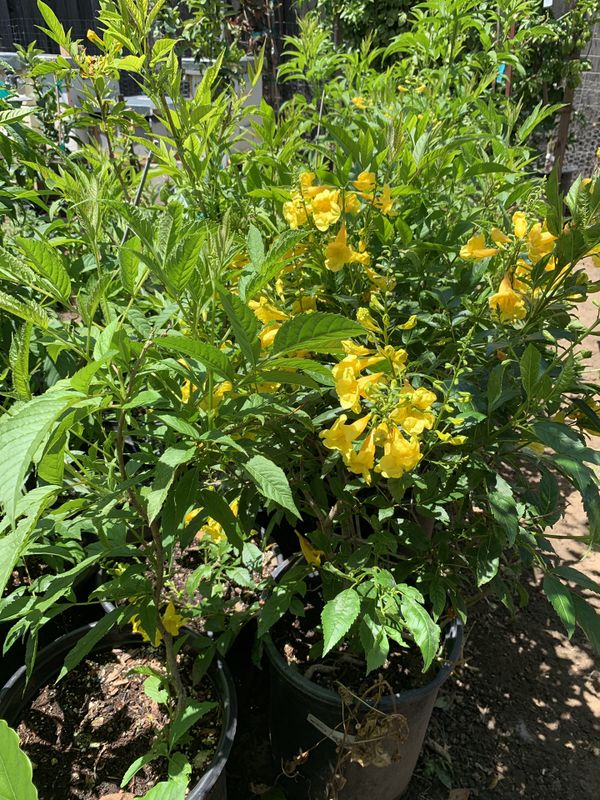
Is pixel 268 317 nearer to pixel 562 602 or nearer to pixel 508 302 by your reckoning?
pixel 508 302

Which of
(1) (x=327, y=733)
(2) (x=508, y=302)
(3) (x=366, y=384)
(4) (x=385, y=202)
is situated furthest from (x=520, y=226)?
(1) (x=327, y=733)

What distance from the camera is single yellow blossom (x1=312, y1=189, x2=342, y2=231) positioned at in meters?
Answer: 1.19

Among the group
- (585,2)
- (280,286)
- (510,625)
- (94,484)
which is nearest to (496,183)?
(280,286)

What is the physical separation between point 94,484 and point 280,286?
0.52m

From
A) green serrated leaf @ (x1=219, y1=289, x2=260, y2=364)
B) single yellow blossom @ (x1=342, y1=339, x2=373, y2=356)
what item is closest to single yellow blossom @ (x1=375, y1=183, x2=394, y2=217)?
single yellow blossom @ (x1=342, y1=339, x2=373, y2=356)

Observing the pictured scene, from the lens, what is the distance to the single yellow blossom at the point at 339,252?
119cm

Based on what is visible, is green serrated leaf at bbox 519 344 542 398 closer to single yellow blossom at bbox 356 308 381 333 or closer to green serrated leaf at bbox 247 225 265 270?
single yellow blossom at bbox 356 308 381 333

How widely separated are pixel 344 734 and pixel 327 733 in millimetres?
66

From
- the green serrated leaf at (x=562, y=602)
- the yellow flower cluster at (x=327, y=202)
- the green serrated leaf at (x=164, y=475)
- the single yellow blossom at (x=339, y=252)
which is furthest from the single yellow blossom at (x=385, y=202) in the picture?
the green serrated leaf at (x=562, y=602)

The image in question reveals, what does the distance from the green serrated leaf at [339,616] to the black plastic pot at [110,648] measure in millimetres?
421

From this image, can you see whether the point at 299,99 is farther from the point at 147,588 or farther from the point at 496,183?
the point at 147,588

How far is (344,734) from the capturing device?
4.51 feet

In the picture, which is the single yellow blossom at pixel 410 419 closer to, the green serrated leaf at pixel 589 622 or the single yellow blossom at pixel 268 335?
the single yellow blossom at pixel 268 335

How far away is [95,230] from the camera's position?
3.25 feet
